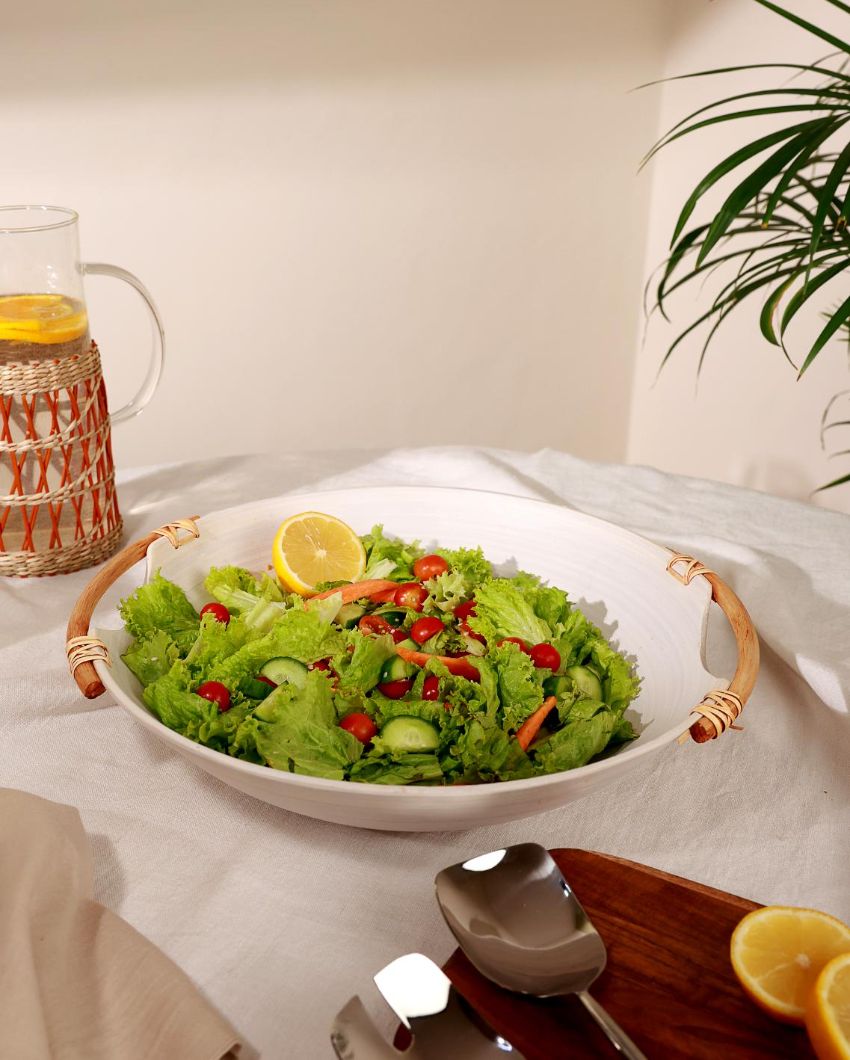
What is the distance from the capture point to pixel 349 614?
1176 mm

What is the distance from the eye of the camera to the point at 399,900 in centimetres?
90

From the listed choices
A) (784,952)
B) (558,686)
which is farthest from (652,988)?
(558,686)

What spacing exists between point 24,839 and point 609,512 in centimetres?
99

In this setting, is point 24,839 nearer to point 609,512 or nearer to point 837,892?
point 837,892

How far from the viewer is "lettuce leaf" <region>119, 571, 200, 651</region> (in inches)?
43.6

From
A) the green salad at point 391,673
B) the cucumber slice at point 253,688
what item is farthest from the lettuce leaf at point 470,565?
the cucumber slice at point 253,688

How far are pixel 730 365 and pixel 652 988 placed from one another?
8.87 ft

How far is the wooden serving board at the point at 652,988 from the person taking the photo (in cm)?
71

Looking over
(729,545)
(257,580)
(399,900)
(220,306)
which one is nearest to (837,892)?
(399,900)

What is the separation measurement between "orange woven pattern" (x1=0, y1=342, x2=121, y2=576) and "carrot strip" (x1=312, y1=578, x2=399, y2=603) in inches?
15.8

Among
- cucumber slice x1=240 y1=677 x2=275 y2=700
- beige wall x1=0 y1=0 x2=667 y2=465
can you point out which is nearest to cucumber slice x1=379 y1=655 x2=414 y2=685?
cucumber slice x1=240 y1=677 x2=275 y2=700

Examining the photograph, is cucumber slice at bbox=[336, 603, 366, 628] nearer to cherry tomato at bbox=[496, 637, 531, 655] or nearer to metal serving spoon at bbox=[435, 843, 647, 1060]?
cherry tomato at bbox=[496, 637, 531, 655]

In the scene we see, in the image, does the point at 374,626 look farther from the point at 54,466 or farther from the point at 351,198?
the point at 351,198

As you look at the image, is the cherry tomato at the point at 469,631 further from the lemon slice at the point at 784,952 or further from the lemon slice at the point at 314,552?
the lemon slice at the point at 784,952
